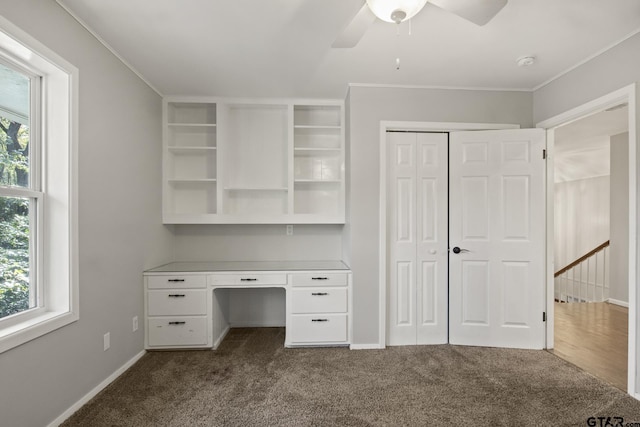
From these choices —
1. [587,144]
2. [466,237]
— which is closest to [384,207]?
[466,237]

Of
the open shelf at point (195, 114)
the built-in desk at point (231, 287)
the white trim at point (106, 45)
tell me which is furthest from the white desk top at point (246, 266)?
the white trim at point (106, 45)

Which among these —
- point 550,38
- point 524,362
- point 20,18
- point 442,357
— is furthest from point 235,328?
point 550,38

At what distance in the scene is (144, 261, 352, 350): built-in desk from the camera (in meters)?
2.93

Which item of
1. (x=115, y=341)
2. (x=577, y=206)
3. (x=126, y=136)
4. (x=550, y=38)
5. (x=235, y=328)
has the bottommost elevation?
(x=235, y=328)

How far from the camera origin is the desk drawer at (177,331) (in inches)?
115

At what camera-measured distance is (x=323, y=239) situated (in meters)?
3.71

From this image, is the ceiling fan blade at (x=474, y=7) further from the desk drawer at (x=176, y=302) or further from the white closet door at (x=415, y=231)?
the desk drawer at (x=176, y=302)

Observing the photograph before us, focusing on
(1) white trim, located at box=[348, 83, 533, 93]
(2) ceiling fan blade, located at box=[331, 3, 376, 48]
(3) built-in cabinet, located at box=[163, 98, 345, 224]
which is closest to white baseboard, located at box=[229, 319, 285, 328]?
(3) built-in cabinet, located at box=[163, 98, 345, 224]

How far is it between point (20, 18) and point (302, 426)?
272 cm

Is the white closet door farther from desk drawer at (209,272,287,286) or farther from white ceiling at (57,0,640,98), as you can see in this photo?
desk drawer at (209,272,287,286)

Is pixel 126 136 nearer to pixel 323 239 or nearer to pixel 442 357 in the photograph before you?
pixel 323 239

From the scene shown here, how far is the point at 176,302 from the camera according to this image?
2945 millimetres

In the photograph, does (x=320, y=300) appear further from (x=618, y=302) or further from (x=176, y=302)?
(x=618, y=302)

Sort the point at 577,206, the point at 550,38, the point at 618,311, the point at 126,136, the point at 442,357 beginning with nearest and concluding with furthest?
1. the point at 550,38
2. the point at 126,136
3. the point at 442,357
4. the point at 618,311
5. the point at 577,206
